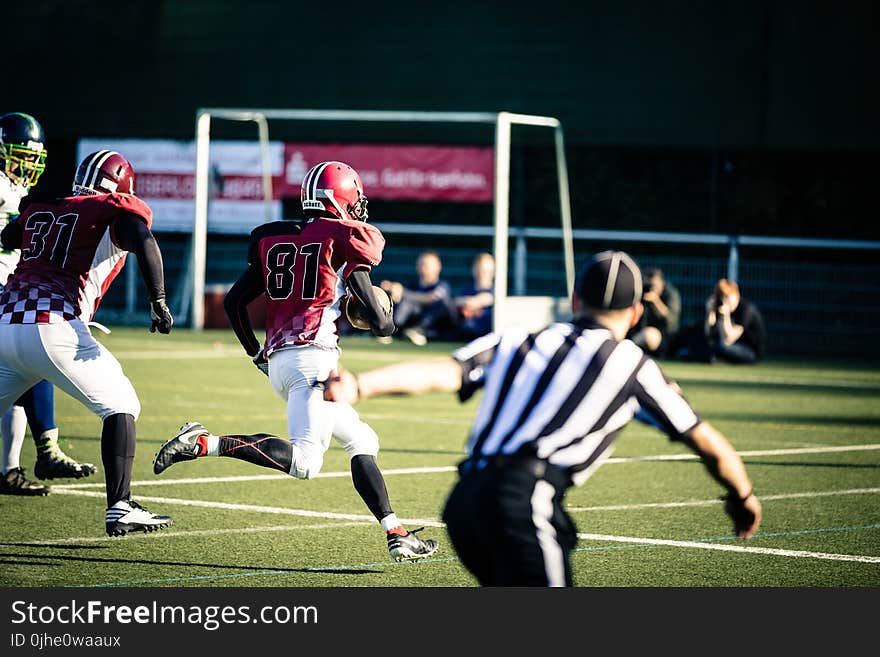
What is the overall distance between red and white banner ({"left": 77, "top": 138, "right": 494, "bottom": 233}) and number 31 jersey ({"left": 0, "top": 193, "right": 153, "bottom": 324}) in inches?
708

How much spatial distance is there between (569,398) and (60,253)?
4.00 meters

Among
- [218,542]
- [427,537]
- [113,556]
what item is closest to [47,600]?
[113,556]

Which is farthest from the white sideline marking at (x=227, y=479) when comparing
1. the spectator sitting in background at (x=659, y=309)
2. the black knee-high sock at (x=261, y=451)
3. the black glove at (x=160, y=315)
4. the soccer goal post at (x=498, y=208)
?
the soccer goal post at (x=498, y=208)

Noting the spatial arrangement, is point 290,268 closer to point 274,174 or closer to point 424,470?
point 424,470

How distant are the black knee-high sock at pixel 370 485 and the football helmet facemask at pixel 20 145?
3302mm

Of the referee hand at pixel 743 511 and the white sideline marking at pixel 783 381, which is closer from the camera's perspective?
the referee hand at pixel 743 511

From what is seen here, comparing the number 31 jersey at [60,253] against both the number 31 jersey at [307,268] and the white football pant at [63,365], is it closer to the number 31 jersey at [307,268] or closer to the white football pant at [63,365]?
the white football pant at [63,365]

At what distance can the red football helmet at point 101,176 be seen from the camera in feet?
25.7

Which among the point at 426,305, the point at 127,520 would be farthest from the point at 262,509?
the point at 426,305

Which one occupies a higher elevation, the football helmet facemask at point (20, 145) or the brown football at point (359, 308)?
the football helmet facemask at point (20, 145)

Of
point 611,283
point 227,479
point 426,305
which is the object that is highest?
point 611,283

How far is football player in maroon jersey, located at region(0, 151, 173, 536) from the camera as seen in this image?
765 cm

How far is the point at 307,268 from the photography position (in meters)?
7.46

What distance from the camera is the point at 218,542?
8000 mm
